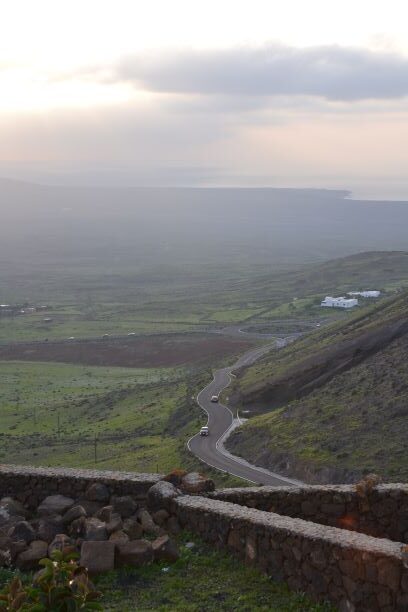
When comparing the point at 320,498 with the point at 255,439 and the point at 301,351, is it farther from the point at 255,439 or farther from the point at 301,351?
the point at 301,351

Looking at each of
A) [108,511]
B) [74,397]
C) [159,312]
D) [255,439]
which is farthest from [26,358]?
[108,511]

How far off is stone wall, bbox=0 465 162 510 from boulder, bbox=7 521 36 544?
4.99 feet

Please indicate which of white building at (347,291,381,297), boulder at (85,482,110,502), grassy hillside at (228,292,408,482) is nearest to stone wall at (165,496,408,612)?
boulder at (85,482,110,502)

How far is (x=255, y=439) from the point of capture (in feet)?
170

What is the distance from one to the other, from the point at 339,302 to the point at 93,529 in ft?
478

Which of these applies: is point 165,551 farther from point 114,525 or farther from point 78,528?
point 78,528

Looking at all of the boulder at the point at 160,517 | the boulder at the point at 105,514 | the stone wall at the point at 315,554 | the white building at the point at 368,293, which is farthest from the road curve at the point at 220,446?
the white building at the point at 368,293

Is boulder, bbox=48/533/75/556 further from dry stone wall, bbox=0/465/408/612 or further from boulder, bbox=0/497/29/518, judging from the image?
boulder, bbox=0/497/29/518

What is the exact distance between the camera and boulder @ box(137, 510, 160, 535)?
11688 millimetres

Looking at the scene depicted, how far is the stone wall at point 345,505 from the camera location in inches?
472

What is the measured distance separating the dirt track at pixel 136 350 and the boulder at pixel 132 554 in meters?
95.0

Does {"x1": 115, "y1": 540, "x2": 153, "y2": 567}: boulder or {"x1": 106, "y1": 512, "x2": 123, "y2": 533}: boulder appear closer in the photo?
{"x1": 115, "y1": 540, "x2": 153, "y2": 567}: boulder

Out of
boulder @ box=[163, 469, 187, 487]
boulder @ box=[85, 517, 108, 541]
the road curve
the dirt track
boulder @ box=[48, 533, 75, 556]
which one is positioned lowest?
the dirt track

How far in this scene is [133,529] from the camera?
37.6ft
